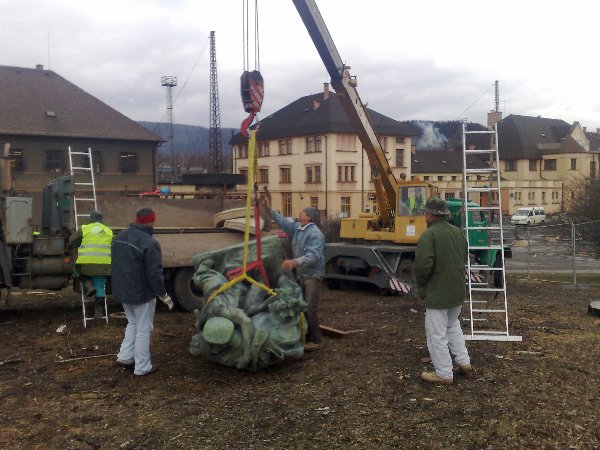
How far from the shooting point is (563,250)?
56.4ft

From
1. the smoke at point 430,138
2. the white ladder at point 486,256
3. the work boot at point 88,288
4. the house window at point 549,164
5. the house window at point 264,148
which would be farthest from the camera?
the smoke at point 430,138

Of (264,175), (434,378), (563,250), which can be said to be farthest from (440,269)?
(264,175)

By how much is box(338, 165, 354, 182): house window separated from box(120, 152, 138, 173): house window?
1518cm

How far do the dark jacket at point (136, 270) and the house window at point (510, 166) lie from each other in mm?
64646

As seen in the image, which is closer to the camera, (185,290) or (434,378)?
(434,378)

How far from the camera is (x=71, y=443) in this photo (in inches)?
184

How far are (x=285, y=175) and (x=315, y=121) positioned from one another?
5.11 m

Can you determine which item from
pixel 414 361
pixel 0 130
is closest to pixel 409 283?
pixel 414 361

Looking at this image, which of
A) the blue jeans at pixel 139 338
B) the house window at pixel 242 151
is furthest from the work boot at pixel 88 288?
the house window at pixel 242 151

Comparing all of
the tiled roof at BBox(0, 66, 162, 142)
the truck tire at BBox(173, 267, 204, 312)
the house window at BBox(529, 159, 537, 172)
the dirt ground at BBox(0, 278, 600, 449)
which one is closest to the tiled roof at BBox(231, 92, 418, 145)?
the tiled roof at BBox(0, 66, 162, 142)

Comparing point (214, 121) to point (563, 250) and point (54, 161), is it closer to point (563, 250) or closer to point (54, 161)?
point (54, 161)

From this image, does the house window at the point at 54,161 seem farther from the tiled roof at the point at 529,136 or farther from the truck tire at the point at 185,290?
the tiled roof at the point at 529,136

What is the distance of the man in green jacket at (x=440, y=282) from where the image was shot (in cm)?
584

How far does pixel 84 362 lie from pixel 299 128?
41678mm
